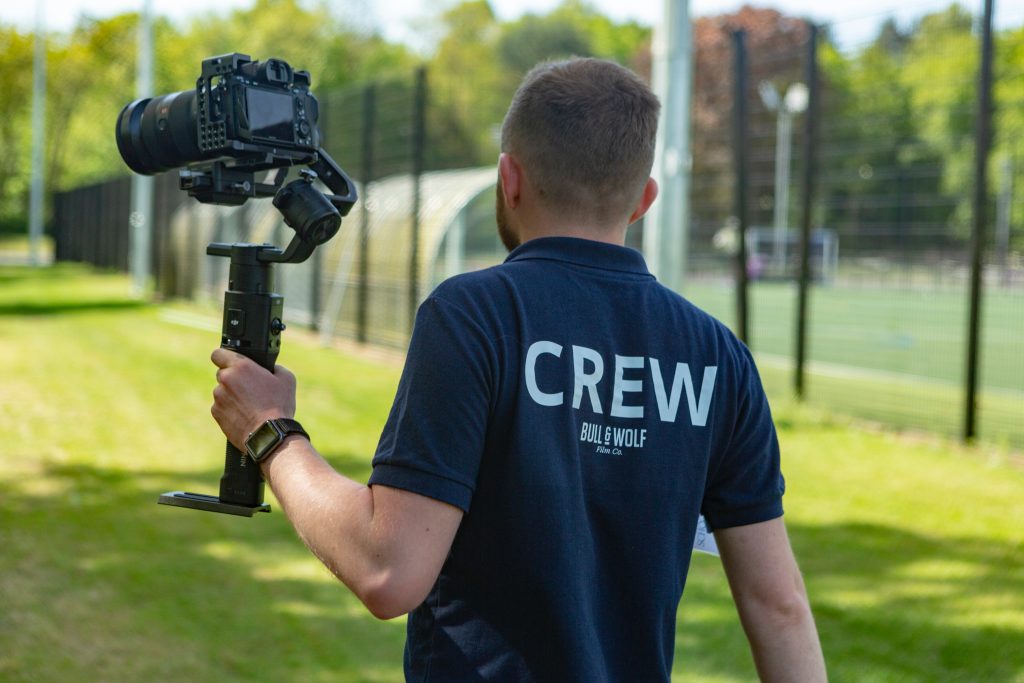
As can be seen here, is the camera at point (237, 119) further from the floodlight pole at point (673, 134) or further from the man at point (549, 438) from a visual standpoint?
the floodlight pole at point (673, 134)

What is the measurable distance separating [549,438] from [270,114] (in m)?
0.89

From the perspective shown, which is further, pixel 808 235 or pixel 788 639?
pixel 808 235

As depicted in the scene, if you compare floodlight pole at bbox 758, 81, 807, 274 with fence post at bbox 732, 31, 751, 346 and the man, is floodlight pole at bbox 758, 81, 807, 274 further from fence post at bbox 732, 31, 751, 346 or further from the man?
the man

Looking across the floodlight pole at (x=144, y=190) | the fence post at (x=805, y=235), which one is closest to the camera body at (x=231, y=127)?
the fence post at (x=805, y=235)

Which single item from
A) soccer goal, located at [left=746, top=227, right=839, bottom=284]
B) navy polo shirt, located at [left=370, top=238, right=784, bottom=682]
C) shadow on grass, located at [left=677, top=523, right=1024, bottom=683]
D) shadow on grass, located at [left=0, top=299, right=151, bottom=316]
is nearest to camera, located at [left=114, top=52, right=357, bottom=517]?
navy polo shirt, located at [left=370, top=238, right=784, bottom=682]

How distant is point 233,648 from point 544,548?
328 cm

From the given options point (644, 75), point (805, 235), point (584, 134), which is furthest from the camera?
point (644, 75)

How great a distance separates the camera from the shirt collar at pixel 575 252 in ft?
6.35

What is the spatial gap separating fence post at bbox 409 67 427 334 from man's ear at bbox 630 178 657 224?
12560mm

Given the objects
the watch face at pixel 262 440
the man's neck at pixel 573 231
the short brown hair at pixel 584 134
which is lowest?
the watch face at pixel 262 440

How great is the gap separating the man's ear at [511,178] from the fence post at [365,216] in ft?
47.1

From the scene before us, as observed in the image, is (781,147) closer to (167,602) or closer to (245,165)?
(167,602)

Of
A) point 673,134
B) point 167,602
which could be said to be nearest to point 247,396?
point 167,602

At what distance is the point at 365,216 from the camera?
54.1ft
